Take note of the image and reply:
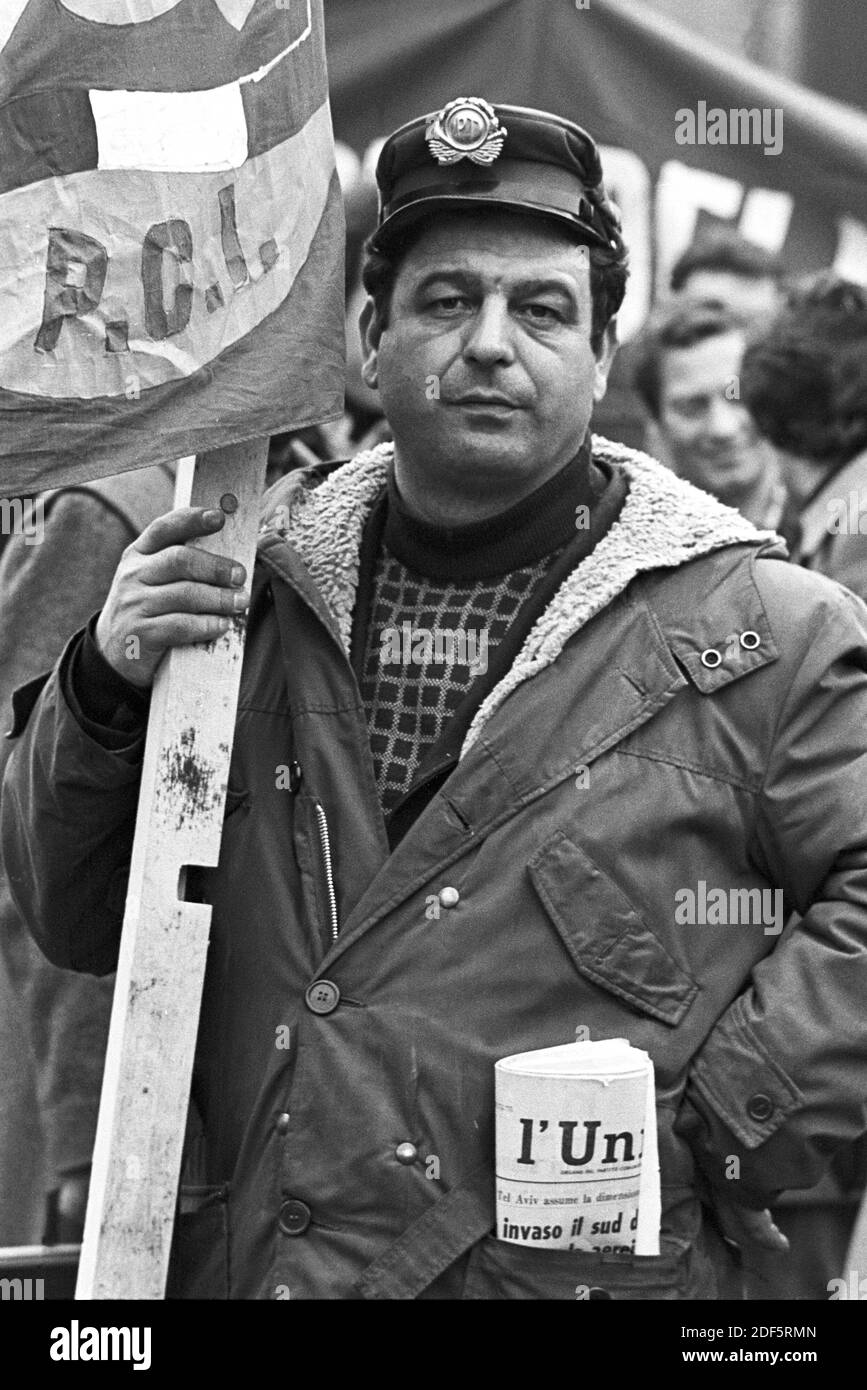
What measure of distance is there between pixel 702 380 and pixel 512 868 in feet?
6.17

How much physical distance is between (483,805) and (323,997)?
35 cm

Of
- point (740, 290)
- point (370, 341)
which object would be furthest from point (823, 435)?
point (370, 341)

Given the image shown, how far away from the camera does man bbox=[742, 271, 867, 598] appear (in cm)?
431

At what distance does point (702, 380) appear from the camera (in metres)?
4.46

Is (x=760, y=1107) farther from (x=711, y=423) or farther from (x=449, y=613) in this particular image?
(x=711, y=423)

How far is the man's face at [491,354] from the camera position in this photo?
306 cm

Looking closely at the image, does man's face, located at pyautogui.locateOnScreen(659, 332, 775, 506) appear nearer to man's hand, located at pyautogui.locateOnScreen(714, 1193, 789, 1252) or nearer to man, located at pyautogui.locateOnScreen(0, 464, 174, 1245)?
man, located at pyautogui.locateOnScreen(0, 464, 174, 1245)

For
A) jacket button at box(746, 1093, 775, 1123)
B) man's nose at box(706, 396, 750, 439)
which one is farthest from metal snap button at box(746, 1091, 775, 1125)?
man's nose at box(706, 396, 750, 439)

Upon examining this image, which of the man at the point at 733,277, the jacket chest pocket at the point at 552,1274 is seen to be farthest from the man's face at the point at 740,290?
the jacket chest pocket at the point at 552,1274

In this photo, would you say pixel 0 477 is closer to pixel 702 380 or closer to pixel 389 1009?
pixel 389 1009

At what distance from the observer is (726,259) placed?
4340mm

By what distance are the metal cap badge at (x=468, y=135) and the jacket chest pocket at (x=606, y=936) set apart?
1065 mm
